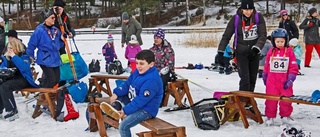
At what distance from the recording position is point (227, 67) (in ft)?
35.1

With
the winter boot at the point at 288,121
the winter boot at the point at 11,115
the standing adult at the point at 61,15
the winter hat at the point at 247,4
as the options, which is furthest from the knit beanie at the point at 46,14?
the winter boot at the point at 288,121

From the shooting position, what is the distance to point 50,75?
6723 mm

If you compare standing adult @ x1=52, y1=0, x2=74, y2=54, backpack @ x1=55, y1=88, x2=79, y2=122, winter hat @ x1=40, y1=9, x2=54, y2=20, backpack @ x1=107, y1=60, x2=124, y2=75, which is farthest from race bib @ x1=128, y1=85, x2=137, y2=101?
backpack @ x1=107, y1=60, x2=124, y2=75

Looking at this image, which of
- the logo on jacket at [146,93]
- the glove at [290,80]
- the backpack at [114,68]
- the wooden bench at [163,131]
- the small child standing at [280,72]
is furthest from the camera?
the backpack at [114,68]

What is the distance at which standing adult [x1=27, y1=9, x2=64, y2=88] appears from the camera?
21.4 feet

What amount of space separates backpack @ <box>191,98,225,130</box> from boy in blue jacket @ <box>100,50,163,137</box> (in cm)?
124

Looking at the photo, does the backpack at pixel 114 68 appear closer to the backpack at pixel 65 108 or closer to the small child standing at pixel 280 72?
the backpack at pixel 65 108

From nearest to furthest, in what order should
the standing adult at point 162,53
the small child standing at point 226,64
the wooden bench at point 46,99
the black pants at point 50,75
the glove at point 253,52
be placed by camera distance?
the glove at point 253,52
the wooden bench at point 46,99
the black pants at point 50,75
the standing adult at point 162,53
the small child standing at point 226,64

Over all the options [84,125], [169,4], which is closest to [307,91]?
[84,125]

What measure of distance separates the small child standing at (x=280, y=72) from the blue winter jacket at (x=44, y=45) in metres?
3.21

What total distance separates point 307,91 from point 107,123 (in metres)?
4.44

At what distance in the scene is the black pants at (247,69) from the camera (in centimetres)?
621

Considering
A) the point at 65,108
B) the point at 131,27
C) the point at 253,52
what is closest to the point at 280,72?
the point at 253,52

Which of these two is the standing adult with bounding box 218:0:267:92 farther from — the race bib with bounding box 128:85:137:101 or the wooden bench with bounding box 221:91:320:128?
the race bib with bounding box 128:85:137:101
